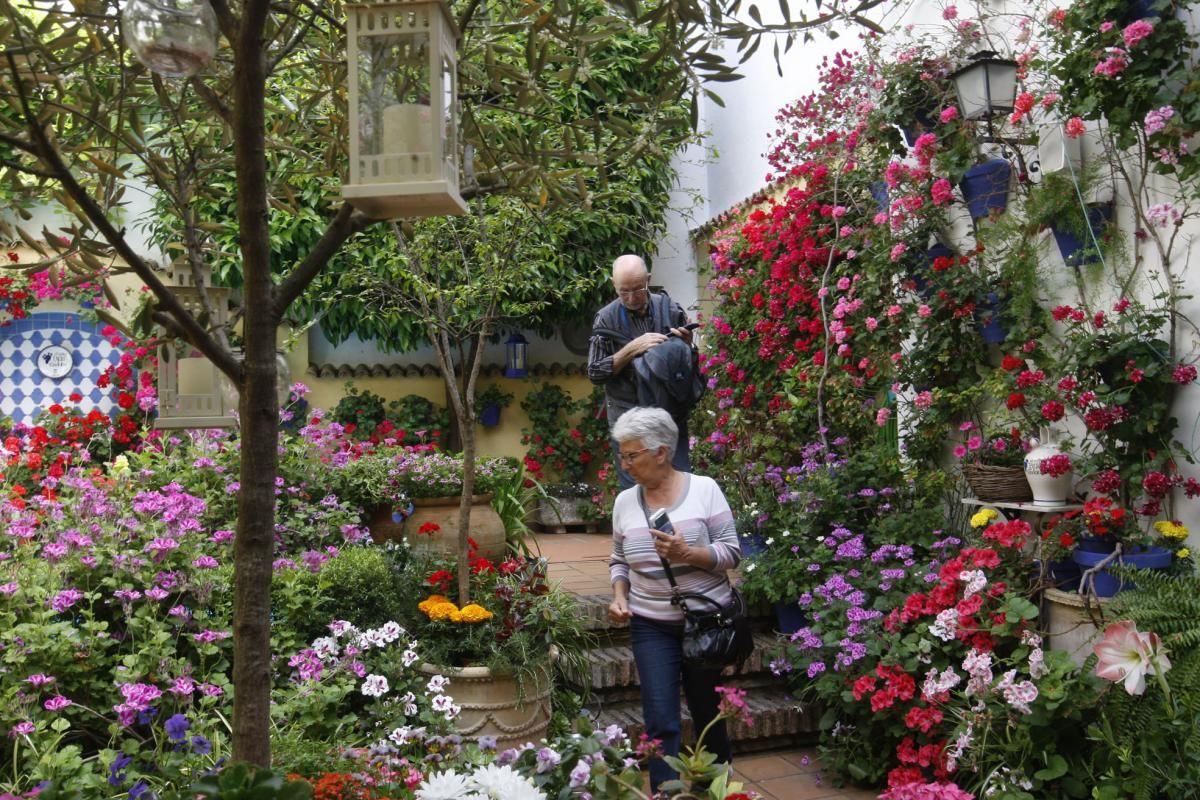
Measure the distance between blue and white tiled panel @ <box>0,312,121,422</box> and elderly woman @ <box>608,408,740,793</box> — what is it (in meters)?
6.70

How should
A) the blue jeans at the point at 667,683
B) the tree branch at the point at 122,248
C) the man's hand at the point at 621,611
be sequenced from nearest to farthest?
the tree branch at the point at 122,248 < the blue jeans at the point at 667,683 < the man's hand at the point at 621,611

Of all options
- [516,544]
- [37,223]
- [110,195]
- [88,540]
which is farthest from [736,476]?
[37,223]

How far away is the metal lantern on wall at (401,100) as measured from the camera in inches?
55.7

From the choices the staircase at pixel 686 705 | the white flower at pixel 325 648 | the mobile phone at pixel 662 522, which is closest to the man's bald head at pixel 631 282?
the mobile phone at pixel 662 522

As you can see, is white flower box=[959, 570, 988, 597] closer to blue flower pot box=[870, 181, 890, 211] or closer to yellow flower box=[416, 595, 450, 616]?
yellow flower box=[416, 595, 450, 616]

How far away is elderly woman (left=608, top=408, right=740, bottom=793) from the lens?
→ 121 inches

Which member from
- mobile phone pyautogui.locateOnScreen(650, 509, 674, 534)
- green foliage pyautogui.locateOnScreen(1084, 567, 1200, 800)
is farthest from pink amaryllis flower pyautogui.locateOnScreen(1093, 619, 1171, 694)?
mobile phone pyautogui.locateOnScreen(650, 509, 674, 534)

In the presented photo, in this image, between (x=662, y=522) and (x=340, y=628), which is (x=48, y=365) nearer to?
(x=340, y=628)

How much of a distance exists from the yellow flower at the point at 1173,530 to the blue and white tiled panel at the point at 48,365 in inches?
313

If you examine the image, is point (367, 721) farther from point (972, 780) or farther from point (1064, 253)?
point (1064, 253)

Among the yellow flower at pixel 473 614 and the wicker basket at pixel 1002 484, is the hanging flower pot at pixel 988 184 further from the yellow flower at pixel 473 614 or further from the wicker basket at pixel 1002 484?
the yellow flower at pixel 473 614

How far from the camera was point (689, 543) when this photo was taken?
3.10m

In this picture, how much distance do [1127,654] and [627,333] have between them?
286 cm

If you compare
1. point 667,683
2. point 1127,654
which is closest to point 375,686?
point 667,683
